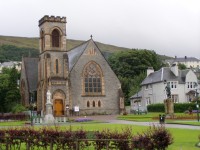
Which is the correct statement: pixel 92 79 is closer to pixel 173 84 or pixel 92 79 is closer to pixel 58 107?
pixel 58 107

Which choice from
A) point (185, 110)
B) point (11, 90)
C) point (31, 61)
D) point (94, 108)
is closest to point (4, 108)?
point (11, 90)

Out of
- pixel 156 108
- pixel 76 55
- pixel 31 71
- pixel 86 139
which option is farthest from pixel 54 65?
pixel 86 139

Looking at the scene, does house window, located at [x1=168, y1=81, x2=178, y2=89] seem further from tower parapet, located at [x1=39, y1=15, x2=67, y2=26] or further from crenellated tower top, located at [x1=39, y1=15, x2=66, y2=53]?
tower parapet, located at [x1=39, y1=15, x2=67, y2=26]

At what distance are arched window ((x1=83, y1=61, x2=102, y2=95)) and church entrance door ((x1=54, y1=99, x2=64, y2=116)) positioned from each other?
6167mm

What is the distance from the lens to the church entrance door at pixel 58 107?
243 ft

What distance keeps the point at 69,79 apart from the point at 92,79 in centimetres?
575

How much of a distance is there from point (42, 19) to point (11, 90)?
52.2 ft

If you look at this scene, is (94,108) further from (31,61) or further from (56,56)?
(31,61)

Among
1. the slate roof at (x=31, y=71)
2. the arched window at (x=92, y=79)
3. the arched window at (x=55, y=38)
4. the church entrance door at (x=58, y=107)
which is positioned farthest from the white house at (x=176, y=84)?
the slate roof at (x=31, y=71)

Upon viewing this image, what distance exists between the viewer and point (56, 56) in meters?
75.5

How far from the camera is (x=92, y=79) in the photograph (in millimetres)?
79812

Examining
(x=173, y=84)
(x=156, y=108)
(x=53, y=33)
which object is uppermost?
(x=53, y=33)

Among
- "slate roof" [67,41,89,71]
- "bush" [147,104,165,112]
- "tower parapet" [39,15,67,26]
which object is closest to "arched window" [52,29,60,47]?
"tower parapet" [39,15,67,26]

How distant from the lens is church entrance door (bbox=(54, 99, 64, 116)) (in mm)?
74000
